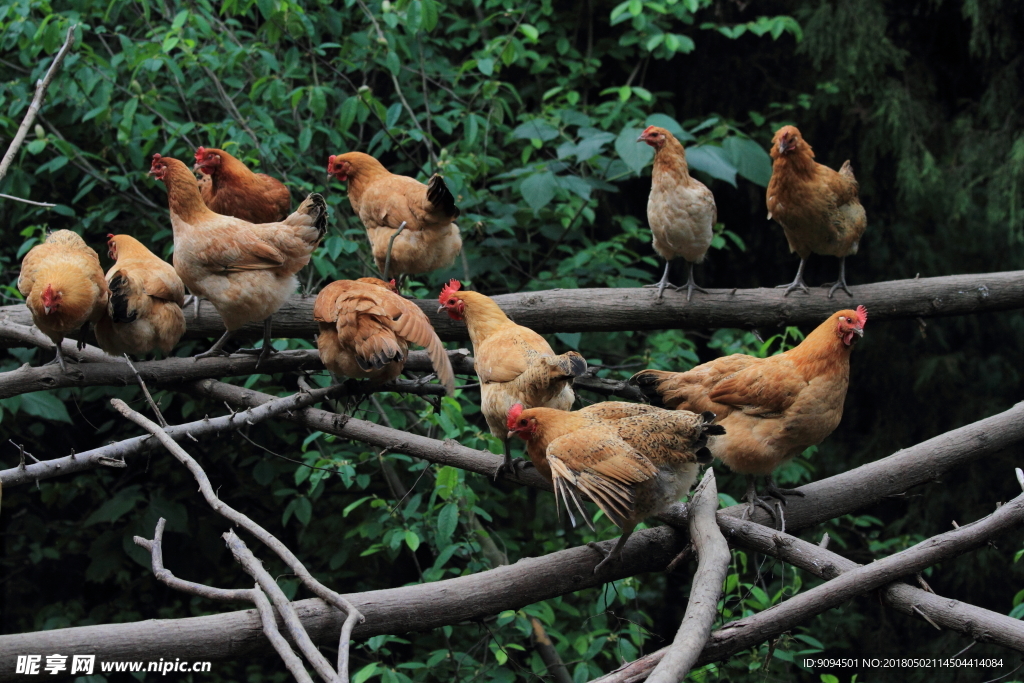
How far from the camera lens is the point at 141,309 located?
3703 millimetres

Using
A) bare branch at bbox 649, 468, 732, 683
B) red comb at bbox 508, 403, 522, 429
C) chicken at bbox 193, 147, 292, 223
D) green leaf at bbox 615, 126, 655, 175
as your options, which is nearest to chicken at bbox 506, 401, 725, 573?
red comb at bbox 508, 403, 522, 429

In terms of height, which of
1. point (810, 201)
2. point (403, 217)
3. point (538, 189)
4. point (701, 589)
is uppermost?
point (810, 201)

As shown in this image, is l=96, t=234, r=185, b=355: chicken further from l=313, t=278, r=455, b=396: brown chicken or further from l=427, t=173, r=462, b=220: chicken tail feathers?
l=427, t=173, r=462, b=220: chicken tail feathers

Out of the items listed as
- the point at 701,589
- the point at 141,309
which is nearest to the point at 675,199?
the point at 701,589

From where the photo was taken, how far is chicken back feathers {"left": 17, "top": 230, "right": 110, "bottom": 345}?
11.2ft

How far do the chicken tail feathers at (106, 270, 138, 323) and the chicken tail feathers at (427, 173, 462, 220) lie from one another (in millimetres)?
1474

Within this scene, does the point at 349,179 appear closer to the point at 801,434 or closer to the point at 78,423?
the point at 78,423

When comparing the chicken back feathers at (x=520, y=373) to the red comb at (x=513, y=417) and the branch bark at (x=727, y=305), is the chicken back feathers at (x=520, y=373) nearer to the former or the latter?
the red comb at (x=513, y=417)

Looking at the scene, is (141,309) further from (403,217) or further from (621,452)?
(621,452)

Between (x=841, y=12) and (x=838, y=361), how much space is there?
3356mm

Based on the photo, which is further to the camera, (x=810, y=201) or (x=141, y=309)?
(x=810, y=201)

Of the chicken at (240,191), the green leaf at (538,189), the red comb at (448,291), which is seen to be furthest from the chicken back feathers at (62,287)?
the green leaf at (538,189)

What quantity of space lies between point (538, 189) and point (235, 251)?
173 centimetres

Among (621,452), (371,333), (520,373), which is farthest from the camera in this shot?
(371,333)
